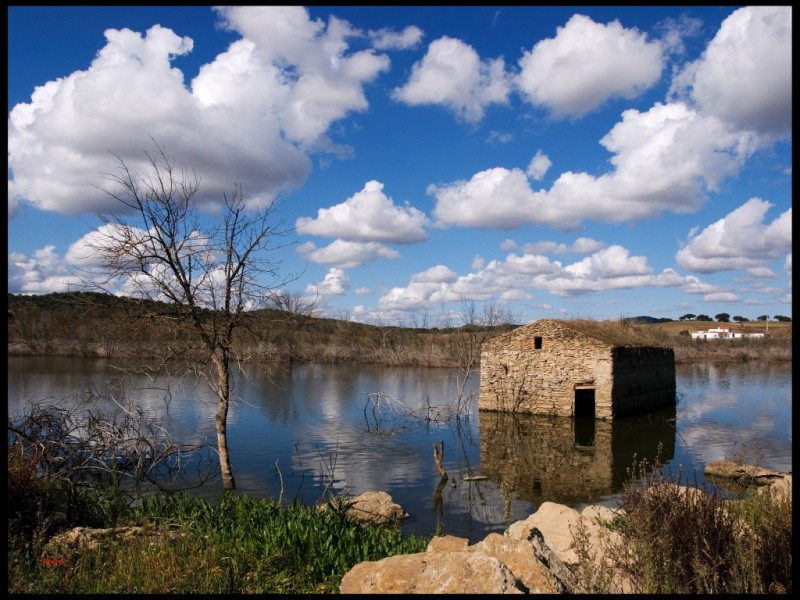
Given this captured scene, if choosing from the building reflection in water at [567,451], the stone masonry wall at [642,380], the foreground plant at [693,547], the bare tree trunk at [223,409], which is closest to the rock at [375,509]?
the building reflection in water at [567,451]

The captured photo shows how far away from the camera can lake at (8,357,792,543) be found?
44.8ft

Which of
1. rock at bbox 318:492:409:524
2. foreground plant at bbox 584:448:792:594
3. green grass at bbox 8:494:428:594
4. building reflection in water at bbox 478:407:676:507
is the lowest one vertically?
building reflection in water at bbox 478:407:676:507

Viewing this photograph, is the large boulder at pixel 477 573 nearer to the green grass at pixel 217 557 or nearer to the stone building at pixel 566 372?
the green grass at pixel 217 557

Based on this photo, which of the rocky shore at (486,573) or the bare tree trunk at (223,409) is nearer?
the rocky shore at (486,573)

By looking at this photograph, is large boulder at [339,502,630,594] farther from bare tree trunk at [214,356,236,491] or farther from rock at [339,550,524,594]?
bare tree trunk at [214,356,236,491]

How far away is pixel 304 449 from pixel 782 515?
14086 millimetres

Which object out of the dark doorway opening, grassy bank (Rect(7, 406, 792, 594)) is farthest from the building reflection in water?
grassy bank (Rect(7, 406, 792, 594))

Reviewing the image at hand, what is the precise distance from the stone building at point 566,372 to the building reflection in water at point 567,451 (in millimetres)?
619

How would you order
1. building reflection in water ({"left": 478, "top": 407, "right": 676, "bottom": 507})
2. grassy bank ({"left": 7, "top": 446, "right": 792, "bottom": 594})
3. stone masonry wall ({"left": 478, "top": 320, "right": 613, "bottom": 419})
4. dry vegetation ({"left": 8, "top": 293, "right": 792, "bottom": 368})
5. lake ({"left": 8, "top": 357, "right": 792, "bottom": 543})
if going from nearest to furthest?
grassy bank ({"left": 7, "top": 446, "right": 792, "bottom": 594})
lake ({"left": 8, "top": 357, "right": 792, "bottom": 543})
building reflection in water ({"left": 478, "top": 407, "right": 676, "bottom": 507})
stone masonry wall ({"left": 478, "top": 320, "right": 613, "bottom": 419})
dry vegetation ({"left": 8, "top": 293, "right": 792, "bottom": 368})

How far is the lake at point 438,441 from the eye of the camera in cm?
1366

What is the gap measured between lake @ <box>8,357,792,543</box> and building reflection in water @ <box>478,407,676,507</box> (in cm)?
6

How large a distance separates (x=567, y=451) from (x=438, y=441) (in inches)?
175

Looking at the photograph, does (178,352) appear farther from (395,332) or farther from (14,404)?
(395,332)

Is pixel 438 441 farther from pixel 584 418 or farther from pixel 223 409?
pixel 223 409
